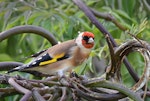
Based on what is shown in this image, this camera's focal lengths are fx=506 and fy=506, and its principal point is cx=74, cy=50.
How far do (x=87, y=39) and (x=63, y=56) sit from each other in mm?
68

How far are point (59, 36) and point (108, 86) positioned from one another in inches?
37.4

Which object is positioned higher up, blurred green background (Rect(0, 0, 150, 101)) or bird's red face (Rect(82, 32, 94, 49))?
blurred green background (Rect(0, 0, 150, 101))

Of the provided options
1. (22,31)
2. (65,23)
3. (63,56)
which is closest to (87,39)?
(63,56)

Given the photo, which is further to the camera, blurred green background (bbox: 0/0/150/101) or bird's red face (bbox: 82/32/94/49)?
blurred green background (bbox: 0/0/150/101)

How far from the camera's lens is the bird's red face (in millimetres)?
1116

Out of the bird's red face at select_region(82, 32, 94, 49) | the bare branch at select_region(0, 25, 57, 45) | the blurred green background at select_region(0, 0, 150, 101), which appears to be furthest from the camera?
the blurred green background at select_region(0, 0, 150, 101)

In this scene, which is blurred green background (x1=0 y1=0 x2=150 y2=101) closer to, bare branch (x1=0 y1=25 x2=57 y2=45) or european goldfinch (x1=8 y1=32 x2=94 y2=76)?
european goldfinch (x1=8 y1=32 x2=94 y2=76)

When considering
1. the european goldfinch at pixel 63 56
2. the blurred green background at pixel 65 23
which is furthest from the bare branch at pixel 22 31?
the blurred green background at pixel 65 23

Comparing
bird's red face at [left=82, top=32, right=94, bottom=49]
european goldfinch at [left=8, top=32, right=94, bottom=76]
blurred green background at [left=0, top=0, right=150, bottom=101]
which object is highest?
blurred green background at [left=0, top=0, right=150, bottom=101]

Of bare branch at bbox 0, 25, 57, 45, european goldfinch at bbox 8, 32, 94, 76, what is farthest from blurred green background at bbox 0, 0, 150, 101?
bare branch at bbox 0, 25, 57, 45

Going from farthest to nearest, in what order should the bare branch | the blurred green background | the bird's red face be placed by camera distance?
the blurred green background
the bird's red face
the bare branch

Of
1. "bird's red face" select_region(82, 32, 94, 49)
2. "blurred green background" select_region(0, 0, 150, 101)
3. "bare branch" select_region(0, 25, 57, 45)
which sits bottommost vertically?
"bird's red face" select_region(82, 32, 94, 49)

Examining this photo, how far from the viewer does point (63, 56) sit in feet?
3.85

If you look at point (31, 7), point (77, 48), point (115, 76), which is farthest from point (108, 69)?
point (31, 7)
